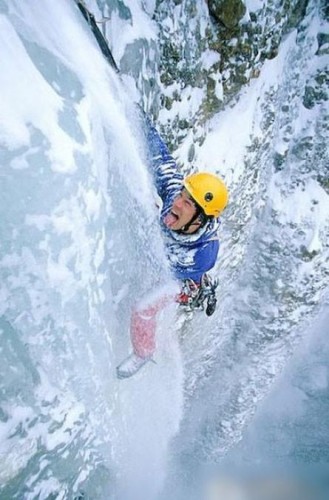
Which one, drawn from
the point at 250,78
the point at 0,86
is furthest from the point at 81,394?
the point at 250,78

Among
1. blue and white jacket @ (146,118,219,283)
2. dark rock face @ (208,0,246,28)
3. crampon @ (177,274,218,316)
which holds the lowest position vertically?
crampon @ (177,274,218,316)

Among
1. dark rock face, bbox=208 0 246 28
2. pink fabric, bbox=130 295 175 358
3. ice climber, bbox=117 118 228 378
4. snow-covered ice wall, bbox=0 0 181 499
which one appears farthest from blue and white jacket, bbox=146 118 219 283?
dark rock face, bbox=208 0 246 28

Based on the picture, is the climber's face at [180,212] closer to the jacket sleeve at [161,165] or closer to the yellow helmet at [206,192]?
the yellow helmet at [206,192]

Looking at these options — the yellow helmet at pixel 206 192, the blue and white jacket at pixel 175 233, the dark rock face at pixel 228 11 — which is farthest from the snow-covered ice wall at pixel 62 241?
→ the dark rock face at pixel 228 11

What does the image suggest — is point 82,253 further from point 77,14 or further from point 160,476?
point 160,476

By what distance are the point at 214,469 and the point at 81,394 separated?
643 centimetres

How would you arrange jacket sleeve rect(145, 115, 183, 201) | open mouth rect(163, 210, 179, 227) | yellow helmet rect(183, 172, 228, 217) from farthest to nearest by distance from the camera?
jacket sleeve rect(145, 115, 183, 201), open mouth rect(163, 210, 179, 227), yellow helmet rect(183, 172, 228, 217)

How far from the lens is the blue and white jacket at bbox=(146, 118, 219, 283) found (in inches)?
122

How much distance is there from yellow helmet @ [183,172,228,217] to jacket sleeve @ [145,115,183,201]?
12.2 inches

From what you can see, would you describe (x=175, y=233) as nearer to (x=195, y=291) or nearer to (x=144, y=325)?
(x=195, y=291)

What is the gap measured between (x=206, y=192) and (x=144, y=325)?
129 centimetres

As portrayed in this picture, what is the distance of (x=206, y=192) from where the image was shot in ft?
9.48

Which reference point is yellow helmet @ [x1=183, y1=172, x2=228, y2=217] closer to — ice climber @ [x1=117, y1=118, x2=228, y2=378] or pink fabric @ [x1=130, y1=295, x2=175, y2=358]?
ice climber @ [x1=117, y1=118, x2=228, y2=378]

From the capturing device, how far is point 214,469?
26.7ft
